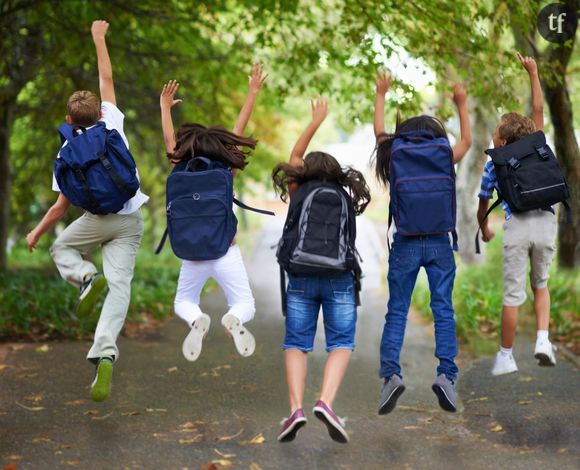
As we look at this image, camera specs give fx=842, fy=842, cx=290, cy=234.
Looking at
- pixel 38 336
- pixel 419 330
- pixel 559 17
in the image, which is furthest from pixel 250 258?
pixel 559 17

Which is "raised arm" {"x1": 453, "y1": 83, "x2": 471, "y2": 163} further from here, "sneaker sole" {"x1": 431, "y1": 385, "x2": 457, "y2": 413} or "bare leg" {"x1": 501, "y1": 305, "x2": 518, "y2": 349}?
"sneaker sole" {"x1": 431, "y1": 385, "x2": 457, "y2": 413}

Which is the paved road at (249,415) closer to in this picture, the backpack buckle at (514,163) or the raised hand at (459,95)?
the backpack buckle at (514,163)

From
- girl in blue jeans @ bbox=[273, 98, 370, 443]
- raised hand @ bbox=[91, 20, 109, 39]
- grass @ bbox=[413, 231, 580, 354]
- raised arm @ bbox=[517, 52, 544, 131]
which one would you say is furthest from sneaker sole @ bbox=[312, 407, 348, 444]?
grass @ bbox=[413, 231, 580, 354]

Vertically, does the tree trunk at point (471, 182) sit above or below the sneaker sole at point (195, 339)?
above

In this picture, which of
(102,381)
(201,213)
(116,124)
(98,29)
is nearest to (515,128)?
(201,213)

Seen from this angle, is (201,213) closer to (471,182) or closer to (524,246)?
(524,246)

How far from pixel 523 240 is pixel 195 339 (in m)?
2.56

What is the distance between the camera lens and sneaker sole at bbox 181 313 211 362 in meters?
5.62

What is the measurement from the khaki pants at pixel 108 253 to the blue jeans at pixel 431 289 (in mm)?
1927

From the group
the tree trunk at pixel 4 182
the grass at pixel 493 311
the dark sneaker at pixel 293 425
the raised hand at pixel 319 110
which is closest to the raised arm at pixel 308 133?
the raised hand at pixel 319 110

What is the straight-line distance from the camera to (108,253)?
6246 millimetres

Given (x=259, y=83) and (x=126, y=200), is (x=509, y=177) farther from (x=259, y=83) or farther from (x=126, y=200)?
(x=126, y=200)

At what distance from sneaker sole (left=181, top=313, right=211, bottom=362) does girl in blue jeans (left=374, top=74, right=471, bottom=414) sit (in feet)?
4.14

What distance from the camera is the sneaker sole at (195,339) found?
562cm
